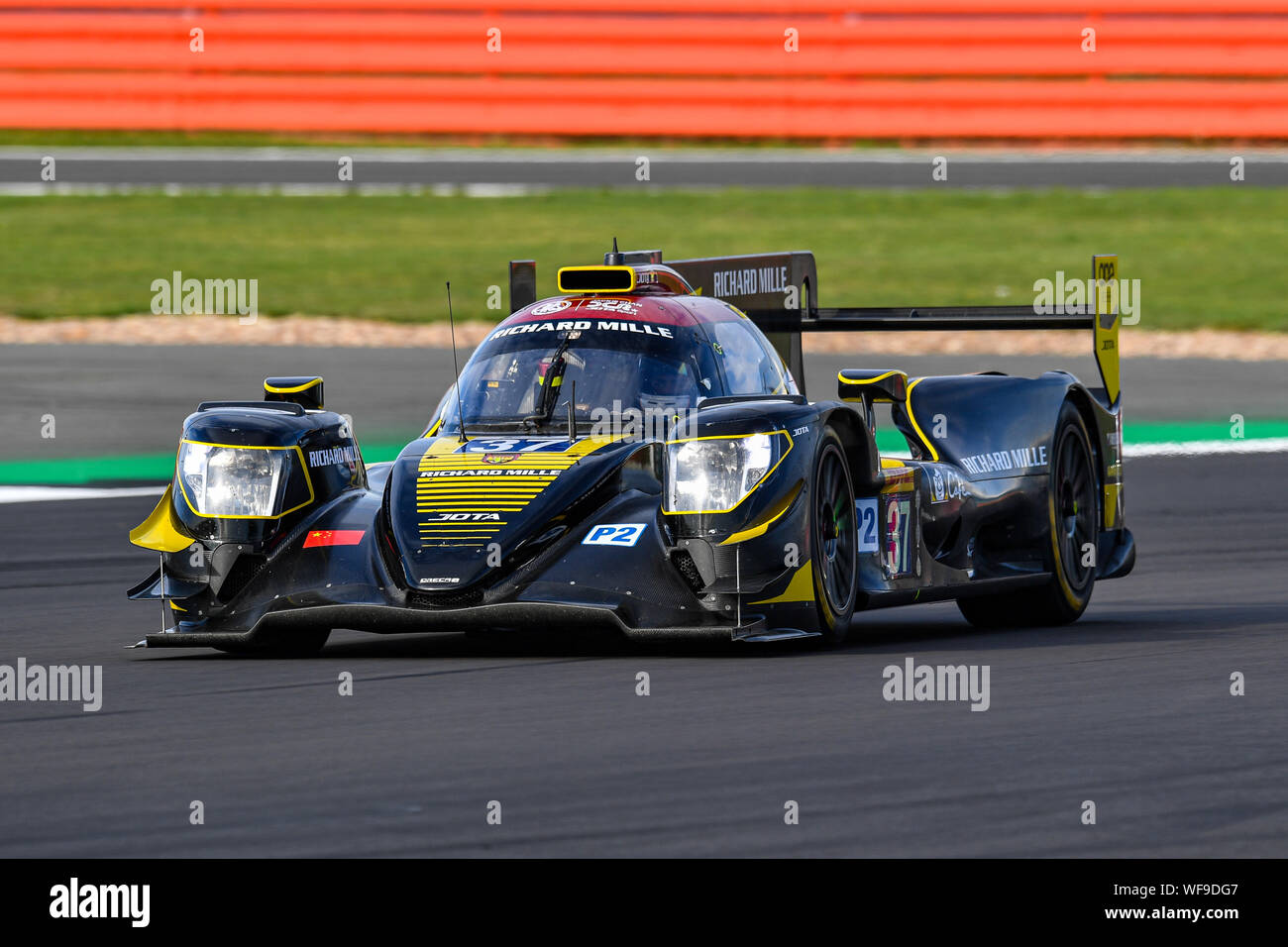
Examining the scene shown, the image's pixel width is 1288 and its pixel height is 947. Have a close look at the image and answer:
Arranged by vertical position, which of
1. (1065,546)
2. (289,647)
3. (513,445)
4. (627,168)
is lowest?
(289,647)

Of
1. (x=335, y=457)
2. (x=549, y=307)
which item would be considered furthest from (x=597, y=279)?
(x=335, y=457)

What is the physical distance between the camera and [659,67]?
29172 millimetres

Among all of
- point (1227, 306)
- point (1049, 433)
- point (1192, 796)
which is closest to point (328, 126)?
point (1227, 306)

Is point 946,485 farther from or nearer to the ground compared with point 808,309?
nearer to the ground

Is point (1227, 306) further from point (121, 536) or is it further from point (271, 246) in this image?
point (121, 536)

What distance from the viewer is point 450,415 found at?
9.70 meters

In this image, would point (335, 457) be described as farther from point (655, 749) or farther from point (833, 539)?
point (655, 749)

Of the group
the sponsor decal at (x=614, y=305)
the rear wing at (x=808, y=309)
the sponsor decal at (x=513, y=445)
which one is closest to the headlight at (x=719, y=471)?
the sponsor decal at (x=513, y=445)

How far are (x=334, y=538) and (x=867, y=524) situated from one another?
6.66ft

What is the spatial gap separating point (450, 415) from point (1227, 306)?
48.4 ft

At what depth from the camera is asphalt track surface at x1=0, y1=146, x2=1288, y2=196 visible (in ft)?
91.9

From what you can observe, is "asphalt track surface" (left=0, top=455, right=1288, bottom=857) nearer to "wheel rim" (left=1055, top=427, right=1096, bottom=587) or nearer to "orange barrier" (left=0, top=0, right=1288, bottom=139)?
"wheel rim" (left=1055, top=427, right=1096, bottom=587)

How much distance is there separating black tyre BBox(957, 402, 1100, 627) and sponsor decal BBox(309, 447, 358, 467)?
2723 millimetres

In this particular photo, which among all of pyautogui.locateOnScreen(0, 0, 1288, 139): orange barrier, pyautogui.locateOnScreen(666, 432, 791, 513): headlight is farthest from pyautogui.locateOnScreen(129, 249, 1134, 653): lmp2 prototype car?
pyautogui.locateOnScreen(0, 0, 1288, 139): orange barrier
